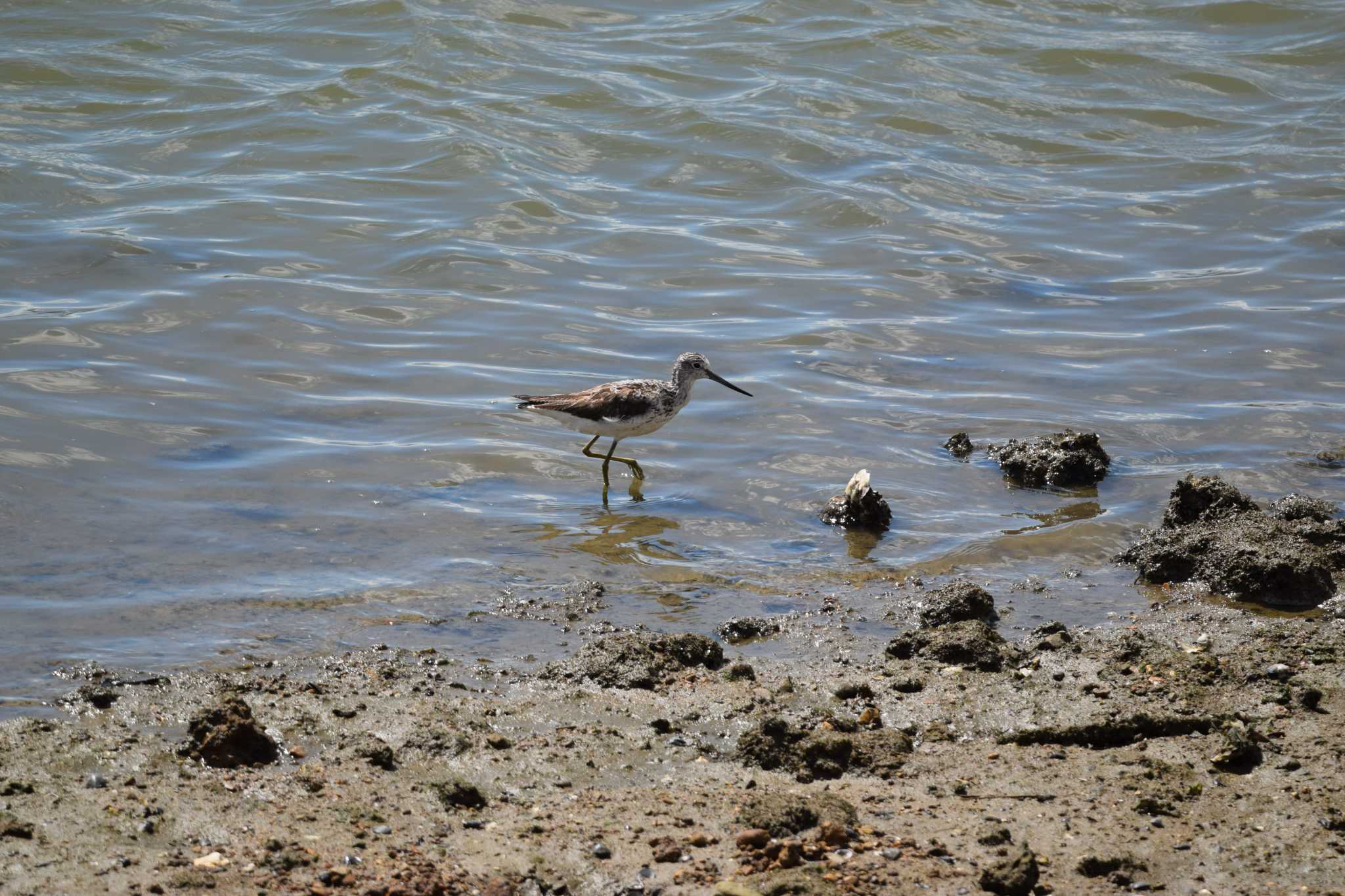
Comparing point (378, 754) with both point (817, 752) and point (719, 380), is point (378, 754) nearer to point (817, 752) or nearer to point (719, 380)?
point (817, 752)

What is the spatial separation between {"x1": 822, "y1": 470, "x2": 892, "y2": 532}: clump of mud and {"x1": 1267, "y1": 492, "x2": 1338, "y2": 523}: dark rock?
6.78 ft

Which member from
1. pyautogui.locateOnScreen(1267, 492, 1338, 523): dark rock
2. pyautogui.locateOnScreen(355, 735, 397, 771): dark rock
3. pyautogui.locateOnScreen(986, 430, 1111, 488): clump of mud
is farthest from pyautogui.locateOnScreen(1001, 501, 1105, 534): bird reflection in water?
pyautogui.locateOnScreen(355, 735, 397, 771): dark rock

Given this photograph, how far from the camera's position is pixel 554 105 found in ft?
53.2

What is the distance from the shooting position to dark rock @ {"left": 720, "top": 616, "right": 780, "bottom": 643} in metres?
6.30

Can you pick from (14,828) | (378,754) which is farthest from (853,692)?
(14,828)

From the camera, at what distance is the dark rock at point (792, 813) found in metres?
4.34

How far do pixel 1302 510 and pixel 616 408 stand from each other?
4.03 meters

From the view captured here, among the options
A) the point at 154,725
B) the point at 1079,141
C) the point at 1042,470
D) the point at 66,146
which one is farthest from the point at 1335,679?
the point at 66,146

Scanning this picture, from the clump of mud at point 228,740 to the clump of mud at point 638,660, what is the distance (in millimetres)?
1280

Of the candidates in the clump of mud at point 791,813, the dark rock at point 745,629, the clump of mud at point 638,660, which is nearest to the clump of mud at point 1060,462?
the dark rock at point 745,629

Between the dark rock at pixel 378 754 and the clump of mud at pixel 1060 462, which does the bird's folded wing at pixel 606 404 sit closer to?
the clump of mud at pixel 1060 462

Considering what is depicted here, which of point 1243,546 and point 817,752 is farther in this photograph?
point 1243,546

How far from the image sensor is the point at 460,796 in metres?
4.59

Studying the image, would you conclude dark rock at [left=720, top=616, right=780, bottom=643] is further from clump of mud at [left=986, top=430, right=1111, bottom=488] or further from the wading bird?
clump of mud at [left=986, top=430, right=1111, bottom=488]
